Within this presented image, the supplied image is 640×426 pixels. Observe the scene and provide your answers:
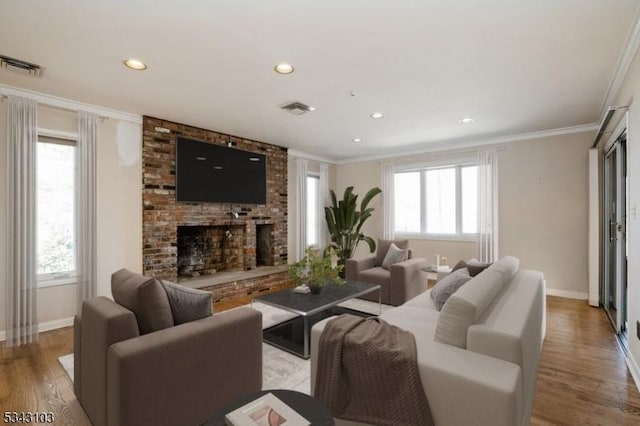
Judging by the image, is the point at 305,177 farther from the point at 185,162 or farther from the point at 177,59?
the point at 177,59

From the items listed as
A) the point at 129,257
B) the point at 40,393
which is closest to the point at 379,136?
the point at 129,257

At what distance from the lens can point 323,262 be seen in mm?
3275

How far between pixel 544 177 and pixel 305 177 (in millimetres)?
3948

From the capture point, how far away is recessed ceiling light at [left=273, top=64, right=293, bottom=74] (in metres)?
2.58

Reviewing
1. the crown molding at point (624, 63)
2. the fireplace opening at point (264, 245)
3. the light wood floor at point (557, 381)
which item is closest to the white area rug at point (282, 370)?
the light wood floor at point (557, 381)

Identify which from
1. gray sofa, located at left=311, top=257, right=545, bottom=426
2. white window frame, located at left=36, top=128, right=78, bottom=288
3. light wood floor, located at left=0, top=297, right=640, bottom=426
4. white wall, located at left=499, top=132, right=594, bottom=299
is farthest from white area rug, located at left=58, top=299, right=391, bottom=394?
white wall, located at left=499, top=132, right=594, bottom=299

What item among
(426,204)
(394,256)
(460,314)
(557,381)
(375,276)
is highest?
(426,204)

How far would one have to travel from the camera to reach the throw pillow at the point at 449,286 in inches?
98.4

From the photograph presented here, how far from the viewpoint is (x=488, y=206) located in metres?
5.02

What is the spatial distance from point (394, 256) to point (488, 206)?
188cm

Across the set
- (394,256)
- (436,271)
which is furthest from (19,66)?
(436,271)

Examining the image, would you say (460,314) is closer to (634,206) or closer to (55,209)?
(634,206)

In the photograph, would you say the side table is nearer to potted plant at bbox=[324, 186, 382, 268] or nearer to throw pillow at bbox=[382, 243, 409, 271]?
throw pillow at bbox=[382, 243, 409, 271]

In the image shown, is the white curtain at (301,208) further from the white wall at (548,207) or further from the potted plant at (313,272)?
the white wall at (548,207)
